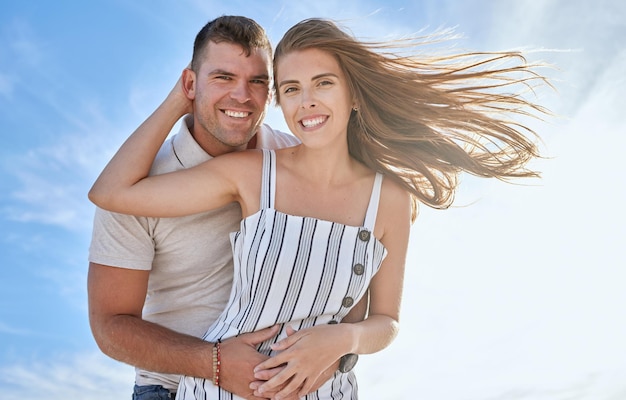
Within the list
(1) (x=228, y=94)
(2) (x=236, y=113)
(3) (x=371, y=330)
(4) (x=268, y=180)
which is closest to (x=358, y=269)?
(3) (x=371, y=330)

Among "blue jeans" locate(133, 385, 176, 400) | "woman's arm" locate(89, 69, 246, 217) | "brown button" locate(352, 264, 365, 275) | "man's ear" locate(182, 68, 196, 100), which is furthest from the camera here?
"man's ear" locate(182, 68, 196, 100)

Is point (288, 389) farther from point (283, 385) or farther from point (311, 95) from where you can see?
point (311, 95)

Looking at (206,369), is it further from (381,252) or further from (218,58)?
(218,58)

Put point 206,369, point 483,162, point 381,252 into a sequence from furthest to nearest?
point 483,162 → point 381,252 → point 206,369

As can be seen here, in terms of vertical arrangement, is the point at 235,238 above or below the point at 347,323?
above

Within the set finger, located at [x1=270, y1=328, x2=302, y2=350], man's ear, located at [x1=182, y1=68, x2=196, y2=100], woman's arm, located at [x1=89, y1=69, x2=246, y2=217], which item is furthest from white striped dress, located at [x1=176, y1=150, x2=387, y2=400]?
man's ear, located at [x1=182, y1=68, x2=196, y2=100]

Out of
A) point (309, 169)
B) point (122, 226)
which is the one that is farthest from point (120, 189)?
point (309, 169)

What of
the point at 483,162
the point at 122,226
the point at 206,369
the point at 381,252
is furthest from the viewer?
the point at 483,162

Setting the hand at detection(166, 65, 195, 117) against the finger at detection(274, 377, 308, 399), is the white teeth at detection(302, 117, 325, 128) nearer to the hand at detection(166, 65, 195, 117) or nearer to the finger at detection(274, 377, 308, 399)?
the hand at detection(166, 65, 195, 117)

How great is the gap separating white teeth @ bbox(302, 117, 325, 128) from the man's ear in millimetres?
823

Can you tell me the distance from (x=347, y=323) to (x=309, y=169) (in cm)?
84

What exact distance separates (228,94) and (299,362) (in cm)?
171

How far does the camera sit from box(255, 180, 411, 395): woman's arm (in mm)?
3465

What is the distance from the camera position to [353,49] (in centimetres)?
401
